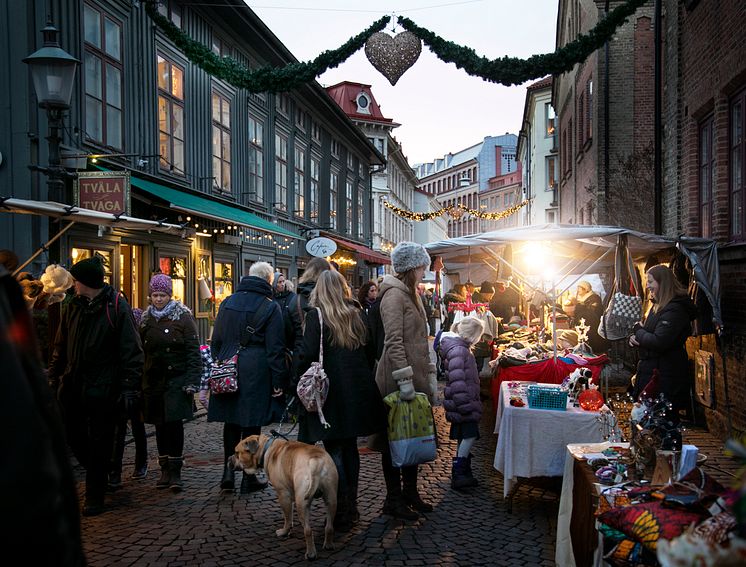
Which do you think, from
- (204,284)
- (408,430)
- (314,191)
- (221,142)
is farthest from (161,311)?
(314,191)

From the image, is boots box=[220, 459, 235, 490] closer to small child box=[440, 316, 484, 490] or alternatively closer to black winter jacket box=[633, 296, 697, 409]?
small child box=[440, 316, 484, 490]

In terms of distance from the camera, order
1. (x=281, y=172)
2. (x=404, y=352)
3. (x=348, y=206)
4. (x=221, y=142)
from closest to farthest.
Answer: (x=404, y=352)
(x=221, y=142)
(x=281, y=172)
(x=348, y=206)

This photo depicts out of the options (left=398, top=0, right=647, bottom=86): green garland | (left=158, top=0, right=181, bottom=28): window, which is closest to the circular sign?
(left=158, top=0, right=181, bottom=28): window

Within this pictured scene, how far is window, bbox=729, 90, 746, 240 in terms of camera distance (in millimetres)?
7844

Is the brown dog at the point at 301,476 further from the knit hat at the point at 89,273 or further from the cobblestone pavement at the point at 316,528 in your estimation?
the knit hat at the point at 89,273

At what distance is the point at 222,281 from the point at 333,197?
14.0 meters

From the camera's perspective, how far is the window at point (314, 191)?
2644 centimetres

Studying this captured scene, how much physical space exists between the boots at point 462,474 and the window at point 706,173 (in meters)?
5.01

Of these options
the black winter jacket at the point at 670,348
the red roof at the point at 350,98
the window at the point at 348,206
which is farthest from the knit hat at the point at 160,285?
the red roof at the point at 350,98

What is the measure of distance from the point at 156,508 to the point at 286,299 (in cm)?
290

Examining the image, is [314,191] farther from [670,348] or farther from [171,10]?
[670,348]

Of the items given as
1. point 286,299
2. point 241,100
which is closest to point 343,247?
point 241,100

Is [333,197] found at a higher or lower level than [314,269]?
higher

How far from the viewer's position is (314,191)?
1058 inches
